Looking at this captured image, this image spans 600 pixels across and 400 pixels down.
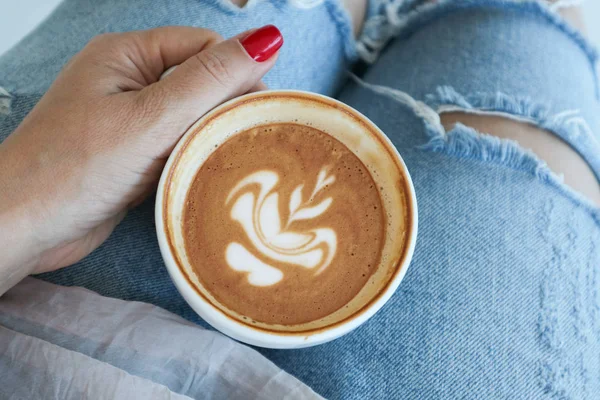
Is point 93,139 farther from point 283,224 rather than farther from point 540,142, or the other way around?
point 540,142

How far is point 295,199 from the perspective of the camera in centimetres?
68

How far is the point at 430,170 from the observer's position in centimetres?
79

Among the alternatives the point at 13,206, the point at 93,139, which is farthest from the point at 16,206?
the point at 93,139

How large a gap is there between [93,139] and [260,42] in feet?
0.78

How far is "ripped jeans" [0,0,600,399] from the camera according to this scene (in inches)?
26.7

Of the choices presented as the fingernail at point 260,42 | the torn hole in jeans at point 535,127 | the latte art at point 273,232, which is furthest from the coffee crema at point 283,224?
the torn hole in jeans at point 535,127

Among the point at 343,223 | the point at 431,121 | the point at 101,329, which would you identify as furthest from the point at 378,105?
the point at 101,329

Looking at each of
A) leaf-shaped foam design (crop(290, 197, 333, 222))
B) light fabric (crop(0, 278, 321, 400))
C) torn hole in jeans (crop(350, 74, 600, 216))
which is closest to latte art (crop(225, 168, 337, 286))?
leaf-shaped foam design (crop(290, 197, 333, 222))

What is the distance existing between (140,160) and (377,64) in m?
0.55

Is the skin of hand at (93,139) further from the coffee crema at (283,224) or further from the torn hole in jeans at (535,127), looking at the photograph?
the torn hole in jeans at (535,127)

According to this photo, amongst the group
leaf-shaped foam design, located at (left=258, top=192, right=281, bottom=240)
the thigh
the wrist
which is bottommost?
the thigh

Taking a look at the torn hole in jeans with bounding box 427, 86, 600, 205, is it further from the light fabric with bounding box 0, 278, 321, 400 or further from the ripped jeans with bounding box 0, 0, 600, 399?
the light fabric with bounding box 0, 278, 321, 400

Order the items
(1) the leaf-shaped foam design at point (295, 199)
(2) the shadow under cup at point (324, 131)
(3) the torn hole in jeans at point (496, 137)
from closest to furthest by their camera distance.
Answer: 1. (2) the shadow under cup at point (324, 131)
2. (1) the leaf-shaped foam design at point (295, 199)
3. (3) the torn hole in jeans at point (496, 137)

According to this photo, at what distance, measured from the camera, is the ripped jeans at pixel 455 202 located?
0.68m
